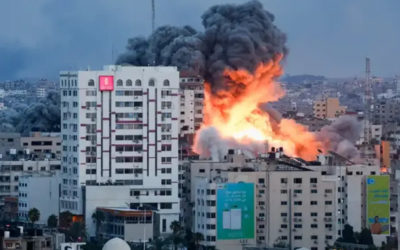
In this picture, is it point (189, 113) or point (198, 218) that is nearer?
point (198, 218)

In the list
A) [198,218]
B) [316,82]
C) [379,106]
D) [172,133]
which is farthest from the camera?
[316,82]

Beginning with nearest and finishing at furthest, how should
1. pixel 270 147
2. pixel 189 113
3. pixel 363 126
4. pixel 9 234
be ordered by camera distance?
1. pixel 9 234
2. pixel 270 147
3. pixel 189 113
4. pixel 363 126

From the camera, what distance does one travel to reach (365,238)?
191 ft

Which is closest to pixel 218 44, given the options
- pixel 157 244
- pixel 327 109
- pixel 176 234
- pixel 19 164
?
pixel 19 164

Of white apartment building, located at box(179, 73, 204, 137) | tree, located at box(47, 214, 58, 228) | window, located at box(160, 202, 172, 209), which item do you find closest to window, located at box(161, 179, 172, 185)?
window, located at box(160, 202, 172, 209)

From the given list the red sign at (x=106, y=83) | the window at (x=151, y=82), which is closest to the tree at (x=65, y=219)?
the red sign at (x=106, y=83)

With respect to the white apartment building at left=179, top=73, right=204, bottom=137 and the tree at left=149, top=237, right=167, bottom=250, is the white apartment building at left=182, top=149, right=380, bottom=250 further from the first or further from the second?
the white apartment building at left=179, top=73, right=204, bottom=137

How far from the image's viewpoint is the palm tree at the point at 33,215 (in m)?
61.0

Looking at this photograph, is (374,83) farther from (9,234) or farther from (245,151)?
(9,234)

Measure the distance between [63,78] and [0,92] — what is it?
5482 centimetres

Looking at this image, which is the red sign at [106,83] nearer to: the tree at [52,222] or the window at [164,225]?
the tree at [52,222]

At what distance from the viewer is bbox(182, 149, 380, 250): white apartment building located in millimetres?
58438

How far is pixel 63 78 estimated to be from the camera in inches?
2520

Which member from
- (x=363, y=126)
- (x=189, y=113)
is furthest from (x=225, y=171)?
(x=363, y=126)
